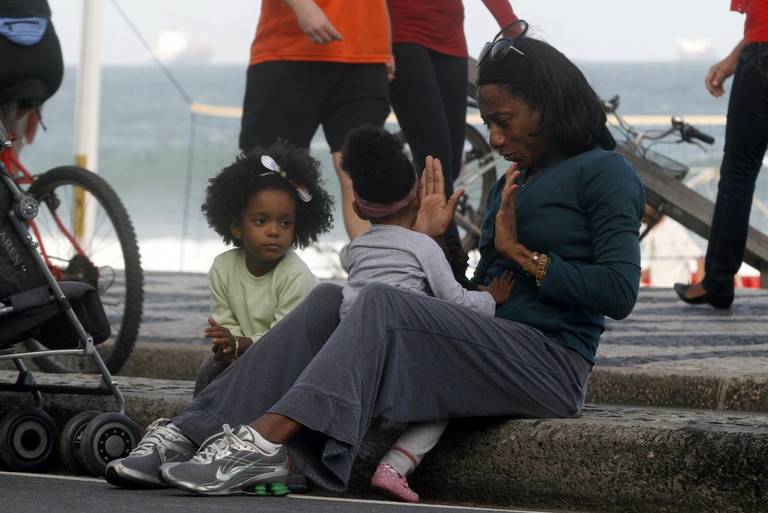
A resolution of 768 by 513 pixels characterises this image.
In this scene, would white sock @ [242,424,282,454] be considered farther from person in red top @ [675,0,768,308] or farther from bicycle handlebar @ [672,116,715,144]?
bicycle handlebar @ [672,116,715,144]

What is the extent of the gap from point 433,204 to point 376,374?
610mm

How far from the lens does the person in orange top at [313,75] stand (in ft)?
18.6

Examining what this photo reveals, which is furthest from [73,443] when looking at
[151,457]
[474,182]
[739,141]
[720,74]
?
[474,182]

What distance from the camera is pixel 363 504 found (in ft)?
13.1

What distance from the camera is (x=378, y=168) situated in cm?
436

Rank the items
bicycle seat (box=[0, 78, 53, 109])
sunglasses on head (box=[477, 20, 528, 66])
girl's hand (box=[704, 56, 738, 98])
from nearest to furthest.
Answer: sunglasses on head (box=[477, 20, 528, 66])
bicycle seat (box=[0, 78, 53, 109])
girl's hand (box=[704, 56, 738, 98])

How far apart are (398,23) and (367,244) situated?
2.13 meters

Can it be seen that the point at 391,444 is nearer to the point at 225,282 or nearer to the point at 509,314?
the point at 509,314

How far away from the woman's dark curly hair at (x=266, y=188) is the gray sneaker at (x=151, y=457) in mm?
852

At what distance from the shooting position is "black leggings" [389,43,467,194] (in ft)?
20.6

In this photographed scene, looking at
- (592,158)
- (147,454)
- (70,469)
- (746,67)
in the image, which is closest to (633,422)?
(592,158)

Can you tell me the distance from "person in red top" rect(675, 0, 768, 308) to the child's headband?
2727 millimetres

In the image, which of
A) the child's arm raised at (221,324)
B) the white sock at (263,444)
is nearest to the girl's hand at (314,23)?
the child's arm raised at (221,324)

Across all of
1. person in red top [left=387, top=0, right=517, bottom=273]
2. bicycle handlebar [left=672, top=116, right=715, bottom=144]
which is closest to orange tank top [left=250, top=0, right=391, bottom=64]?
person in red top [left=387, top=0, right=517, bottom=273]
